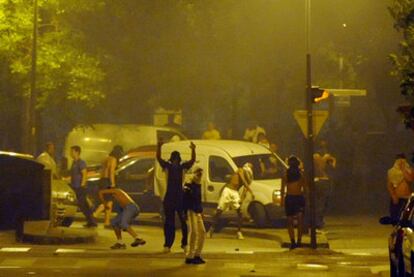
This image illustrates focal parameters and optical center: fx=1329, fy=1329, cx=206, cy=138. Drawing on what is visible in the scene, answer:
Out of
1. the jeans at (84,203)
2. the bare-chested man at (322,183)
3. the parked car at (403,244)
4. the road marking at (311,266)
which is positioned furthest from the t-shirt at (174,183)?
the parked car at (403,244)

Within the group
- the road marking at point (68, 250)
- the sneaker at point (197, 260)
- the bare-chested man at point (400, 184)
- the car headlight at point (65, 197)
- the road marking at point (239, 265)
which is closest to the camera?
the road marking at point (239, 265)

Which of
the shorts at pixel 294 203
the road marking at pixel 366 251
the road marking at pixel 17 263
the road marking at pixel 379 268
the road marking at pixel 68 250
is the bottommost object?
the road marking at pixel 379 268

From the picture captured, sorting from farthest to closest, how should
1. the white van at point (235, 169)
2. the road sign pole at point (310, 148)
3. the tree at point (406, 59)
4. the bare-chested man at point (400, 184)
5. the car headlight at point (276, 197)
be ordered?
the white van at point (235, 169) → the car headlight at point (276, 197) → the bare-chested man at point (400, 184) → the road sign pole at point (310, 148) → the tree at point (406, 59)

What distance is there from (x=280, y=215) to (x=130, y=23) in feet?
58.1

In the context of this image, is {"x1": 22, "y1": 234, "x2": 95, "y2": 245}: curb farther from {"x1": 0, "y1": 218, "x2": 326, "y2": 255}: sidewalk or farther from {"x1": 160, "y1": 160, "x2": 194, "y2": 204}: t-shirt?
{"x1": 160, "y1": 160, "x2": 194, "y2": 204}: t-shirt

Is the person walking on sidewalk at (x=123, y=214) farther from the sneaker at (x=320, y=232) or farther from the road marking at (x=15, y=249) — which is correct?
the sneaker at (x=320, y=232)

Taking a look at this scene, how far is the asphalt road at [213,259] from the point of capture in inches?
788

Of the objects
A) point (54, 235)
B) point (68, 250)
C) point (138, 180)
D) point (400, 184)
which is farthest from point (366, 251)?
point (138, 180)

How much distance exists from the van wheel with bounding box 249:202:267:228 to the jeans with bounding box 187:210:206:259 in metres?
6.76

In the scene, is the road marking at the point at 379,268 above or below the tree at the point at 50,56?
below

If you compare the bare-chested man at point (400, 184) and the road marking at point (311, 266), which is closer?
the road marking at point (311, 266)

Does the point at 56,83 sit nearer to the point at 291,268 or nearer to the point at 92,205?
the point at 92,205

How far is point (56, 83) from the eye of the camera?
3856cm

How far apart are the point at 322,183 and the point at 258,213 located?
151 cm
